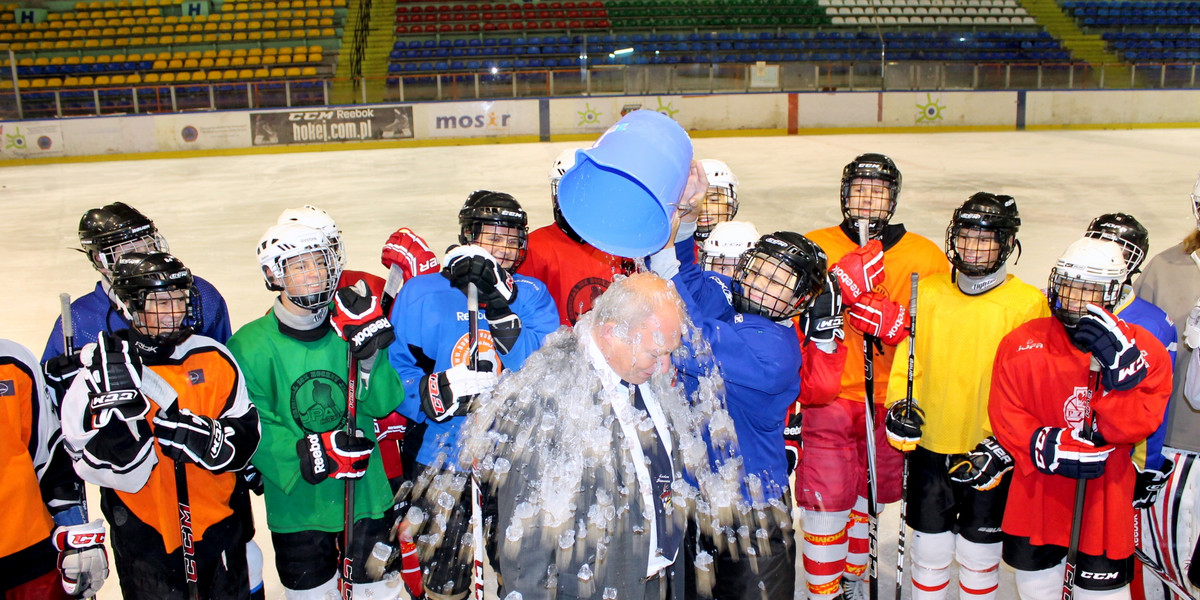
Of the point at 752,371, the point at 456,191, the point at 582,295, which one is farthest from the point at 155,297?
the point at 456,191

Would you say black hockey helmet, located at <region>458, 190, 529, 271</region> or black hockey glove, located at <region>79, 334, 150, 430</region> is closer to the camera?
black hockey glove, located at <region>79, 334, 150, 430</region>

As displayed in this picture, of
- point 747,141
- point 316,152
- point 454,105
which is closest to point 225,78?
point 316,152

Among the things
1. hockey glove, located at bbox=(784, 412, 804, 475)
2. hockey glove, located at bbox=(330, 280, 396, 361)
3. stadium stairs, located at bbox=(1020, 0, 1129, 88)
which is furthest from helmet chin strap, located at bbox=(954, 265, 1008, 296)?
stadium stairs, located at bbox=(1020, 0, 1129, 88)

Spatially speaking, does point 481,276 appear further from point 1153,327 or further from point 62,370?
point 1153,327

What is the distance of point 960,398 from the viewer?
9.14 ft

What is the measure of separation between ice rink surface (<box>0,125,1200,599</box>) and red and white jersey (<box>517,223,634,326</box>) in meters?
1.45

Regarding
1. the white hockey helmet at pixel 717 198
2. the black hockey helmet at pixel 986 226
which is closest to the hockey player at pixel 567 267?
the white hockey helmet at pixel 717 198

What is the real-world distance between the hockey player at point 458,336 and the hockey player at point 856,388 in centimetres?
95

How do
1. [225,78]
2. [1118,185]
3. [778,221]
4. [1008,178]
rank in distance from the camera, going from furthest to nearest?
[225,78] → [1008,178] → [1118,185] → [778,221]

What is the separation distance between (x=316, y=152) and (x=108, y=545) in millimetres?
13188

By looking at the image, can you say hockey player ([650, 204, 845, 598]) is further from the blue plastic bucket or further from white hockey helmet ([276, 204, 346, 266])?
white hockey helmet ([276, 204, 346, 266])

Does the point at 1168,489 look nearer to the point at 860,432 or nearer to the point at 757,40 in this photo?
the point at 860,432

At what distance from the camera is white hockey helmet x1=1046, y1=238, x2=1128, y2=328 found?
250cm

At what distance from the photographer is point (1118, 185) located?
1056cm
